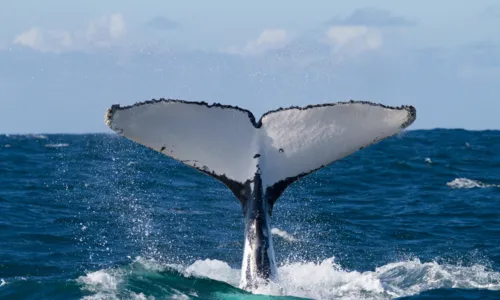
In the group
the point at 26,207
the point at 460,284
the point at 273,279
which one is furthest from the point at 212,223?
the point at 273,279

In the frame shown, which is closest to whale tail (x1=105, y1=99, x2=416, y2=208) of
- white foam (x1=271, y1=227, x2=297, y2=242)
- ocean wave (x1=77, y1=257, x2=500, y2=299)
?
ocean wave (x1=77, y1=257, x2=500, y2=299)

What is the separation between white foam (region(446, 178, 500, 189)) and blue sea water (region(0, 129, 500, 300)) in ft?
0.28

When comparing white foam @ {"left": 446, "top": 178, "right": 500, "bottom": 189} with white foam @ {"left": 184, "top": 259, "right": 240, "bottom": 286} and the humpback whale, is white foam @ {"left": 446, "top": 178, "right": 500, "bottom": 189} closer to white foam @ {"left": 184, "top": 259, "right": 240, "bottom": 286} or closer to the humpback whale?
white foam @ {"left": 184, "top": 259, "right": 240, "bottom": 286}

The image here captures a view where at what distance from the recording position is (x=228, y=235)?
47.8 feet

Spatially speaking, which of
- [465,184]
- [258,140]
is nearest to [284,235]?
[258,140]

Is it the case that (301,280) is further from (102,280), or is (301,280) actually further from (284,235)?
(284,235)

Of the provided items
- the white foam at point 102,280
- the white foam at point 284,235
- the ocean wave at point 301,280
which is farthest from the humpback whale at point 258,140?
the white foam at point 284,235

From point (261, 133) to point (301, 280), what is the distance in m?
2.46

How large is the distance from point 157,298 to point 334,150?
249 centimetres

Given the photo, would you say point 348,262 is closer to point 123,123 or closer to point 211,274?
point 211,274

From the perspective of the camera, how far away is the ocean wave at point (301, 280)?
31.0ft

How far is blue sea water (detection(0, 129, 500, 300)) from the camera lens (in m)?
10.2

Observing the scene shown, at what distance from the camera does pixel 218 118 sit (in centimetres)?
879

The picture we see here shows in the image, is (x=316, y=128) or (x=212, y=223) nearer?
(x=316, y=128)
